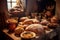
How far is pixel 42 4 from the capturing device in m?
3.47

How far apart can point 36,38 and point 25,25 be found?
444 mm

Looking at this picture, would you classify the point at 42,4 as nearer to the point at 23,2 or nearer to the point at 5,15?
the point at 23,2

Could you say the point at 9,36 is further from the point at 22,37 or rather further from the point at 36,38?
the point at 36,38

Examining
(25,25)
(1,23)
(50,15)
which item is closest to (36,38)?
(25,25)

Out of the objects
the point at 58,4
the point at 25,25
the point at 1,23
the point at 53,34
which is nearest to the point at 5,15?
the point at 1,23

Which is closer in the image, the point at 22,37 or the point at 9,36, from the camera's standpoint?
the point at 22,37

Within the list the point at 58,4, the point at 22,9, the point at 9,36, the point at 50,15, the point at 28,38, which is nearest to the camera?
the point at 28,38

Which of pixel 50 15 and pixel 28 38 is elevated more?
pixel 50 15

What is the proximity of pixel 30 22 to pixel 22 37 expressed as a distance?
590mm

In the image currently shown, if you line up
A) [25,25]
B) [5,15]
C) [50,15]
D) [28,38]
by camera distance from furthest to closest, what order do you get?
[50,15]
[5,15]
[25,25]
[28,38]

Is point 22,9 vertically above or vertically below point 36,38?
above

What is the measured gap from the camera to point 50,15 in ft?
10.4

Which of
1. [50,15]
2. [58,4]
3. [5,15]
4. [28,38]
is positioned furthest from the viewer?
[50,15]

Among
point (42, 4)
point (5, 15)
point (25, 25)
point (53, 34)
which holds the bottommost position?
point (53, 34)
